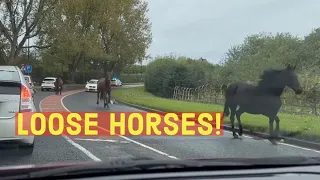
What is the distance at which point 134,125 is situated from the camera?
47.2ft

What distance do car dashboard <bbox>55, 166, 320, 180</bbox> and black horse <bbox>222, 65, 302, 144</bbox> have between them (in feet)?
19.0

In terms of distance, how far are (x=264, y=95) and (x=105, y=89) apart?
11.8m

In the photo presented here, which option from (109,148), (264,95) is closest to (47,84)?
(109,148)

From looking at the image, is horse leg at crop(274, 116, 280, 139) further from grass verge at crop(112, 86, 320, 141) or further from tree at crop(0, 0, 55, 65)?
tree at crop(0, 0, 55, 65)

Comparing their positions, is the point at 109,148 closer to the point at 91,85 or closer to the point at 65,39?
the point at 91,85

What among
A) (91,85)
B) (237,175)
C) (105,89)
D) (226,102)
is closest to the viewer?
(237,175)

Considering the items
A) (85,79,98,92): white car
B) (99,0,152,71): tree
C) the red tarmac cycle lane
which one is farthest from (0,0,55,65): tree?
the red tarmac cycle lane

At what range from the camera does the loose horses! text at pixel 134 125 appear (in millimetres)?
12164

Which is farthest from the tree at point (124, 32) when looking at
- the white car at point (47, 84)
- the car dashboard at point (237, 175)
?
the white car at point (47, 84)

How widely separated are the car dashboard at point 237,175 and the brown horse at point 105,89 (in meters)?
15.6

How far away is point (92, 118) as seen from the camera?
646 inches

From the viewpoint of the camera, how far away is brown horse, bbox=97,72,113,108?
19.3 metres

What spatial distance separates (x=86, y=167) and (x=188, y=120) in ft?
35.5

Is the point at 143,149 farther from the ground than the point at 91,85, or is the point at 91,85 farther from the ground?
the point at 91,85
